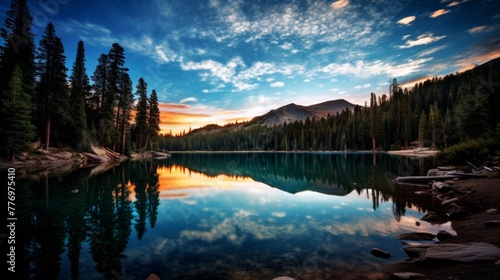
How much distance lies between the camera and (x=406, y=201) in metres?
14.8

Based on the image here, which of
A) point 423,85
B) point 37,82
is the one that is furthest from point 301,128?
point 37,82

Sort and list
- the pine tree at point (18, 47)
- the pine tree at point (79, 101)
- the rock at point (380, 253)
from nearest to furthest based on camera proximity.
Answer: the rock at point (380, 253) < the pine tree at point (18, 47) < the pine tree at point (79, 101)

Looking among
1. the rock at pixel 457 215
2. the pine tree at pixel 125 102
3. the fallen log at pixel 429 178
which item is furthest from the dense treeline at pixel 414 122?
the pine tree at pixel 125 102

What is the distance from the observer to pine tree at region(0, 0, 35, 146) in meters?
34.3

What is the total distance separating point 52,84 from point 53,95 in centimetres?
179

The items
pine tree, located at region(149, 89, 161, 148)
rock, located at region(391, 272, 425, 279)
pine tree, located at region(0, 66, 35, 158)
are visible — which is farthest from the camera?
pine tree, located at region(149, 89, 161, 148)

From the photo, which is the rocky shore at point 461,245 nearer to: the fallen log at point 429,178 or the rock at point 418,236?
the rock at point 418,236

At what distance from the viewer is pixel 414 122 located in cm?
9869

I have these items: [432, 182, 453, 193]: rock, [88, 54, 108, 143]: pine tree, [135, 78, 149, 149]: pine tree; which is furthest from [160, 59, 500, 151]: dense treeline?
[135, 78, 149, 149]: pine tree

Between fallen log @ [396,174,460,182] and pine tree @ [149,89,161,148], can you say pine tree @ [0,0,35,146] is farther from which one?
fallen log @ [396,174,460,182]

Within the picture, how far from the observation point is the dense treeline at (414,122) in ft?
169

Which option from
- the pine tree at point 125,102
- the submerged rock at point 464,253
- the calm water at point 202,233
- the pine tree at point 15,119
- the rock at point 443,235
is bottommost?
the calm water at point 202,233

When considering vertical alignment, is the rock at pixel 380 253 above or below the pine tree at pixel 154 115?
below

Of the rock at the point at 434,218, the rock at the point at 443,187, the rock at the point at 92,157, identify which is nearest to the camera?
the rock at the point at 434,218
